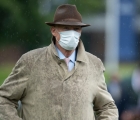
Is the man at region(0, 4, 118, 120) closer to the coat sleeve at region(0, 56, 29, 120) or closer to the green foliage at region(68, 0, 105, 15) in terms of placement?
the coat sleeve at region(0, 56, 29, 120)

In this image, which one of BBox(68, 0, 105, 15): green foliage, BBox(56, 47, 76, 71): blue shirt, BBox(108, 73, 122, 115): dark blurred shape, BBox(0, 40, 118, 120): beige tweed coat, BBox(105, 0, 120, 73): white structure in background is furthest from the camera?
BBox(105, 0, 120, 73): white structure in background

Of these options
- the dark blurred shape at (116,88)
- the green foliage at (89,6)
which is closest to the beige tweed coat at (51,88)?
the dark blurred shape at (116,88)

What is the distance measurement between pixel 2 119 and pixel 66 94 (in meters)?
0.57

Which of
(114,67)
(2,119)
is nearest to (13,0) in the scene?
(114,67)

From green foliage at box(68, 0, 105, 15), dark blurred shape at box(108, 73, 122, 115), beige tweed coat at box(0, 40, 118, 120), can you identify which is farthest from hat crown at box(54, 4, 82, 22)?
green foliage at box(68, 0, 105, 15)

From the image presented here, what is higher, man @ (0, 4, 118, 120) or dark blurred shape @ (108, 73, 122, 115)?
man @ (0, 4, 118, 120)

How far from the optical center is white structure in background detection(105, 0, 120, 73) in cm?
1813

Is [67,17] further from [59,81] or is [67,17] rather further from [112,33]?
[112,33]

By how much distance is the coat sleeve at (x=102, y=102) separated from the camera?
616 centimetres

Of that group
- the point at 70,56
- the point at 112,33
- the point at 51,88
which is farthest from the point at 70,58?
the point at 112,33

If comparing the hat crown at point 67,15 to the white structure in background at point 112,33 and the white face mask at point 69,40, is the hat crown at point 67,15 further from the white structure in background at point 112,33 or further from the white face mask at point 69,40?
the white structure in background at point 112,33

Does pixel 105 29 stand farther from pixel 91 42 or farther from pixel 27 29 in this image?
pixel 27 29

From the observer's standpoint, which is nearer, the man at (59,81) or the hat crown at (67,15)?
the man at (59,81)

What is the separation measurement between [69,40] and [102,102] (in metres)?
0.59
